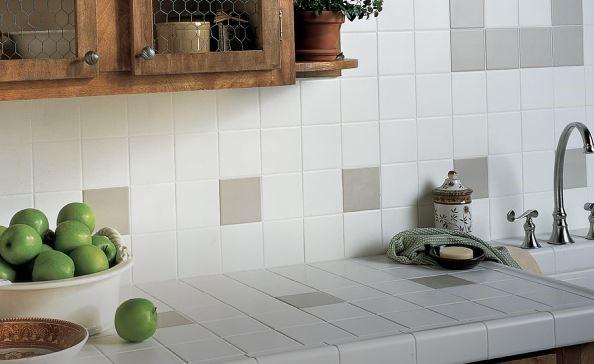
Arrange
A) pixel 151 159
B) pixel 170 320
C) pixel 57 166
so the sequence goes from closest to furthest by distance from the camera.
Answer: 1. pixel 170 320
2. pixel 57 166
3. pixel 151 159

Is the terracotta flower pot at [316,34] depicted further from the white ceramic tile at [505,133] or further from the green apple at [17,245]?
the green apple at [17,245]

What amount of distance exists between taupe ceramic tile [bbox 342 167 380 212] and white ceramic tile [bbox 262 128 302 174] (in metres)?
0.16

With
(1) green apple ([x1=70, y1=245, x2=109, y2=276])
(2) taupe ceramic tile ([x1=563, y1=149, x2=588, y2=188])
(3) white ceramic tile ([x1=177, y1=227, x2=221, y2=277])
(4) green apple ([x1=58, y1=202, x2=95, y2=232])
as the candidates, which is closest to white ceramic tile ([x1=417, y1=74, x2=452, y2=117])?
(2) taupe ceramic tile ([x1=563, y1=149, x2=588, y2=188])

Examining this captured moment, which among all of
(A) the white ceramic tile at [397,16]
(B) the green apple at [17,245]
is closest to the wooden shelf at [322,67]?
(A) the white ceramic tile at [397,16]

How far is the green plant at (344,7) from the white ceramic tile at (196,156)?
0.43 metres

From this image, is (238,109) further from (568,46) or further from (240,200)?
(568,46)

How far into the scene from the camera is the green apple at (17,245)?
2117 mm

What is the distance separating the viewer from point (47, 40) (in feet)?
7.18

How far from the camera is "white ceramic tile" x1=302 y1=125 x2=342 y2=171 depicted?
288 cm

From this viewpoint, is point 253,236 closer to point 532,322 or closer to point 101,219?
point 101,219

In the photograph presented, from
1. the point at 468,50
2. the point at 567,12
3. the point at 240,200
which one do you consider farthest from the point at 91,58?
the point at 567,12

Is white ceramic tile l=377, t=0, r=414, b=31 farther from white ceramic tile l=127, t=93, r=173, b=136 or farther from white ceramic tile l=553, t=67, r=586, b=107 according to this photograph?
white ceramic tile l=127, t=93, r=173, b=136

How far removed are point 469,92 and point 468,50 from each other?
13 centimetres

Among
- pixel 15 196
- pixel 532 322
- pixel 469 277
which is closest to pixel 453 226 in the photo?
pixel 469 277
